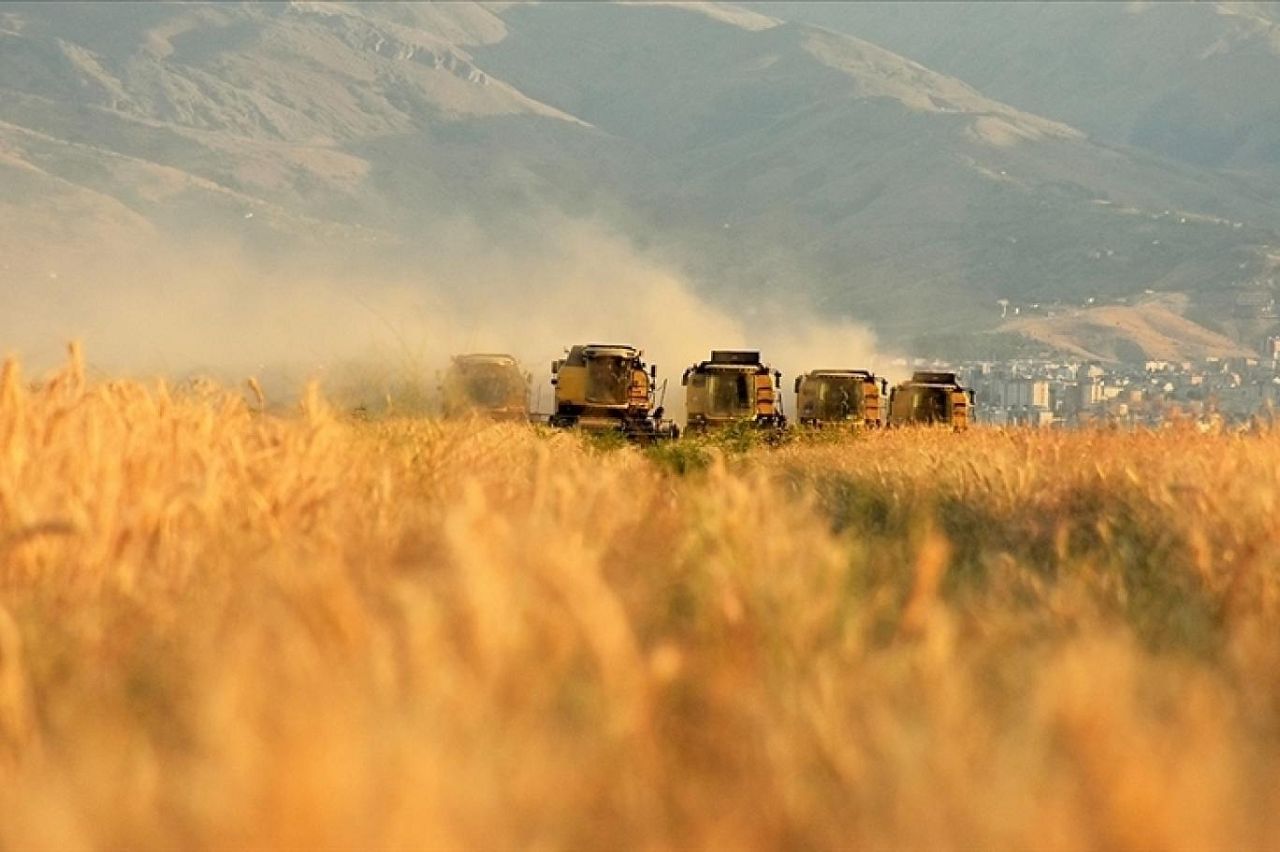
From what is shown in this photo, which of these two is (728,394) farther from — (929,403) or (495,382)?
(929,403)

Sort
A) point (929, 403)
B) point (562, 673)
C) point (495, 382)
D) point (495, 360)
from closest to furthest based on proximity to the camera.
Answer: point (562, 673), point (495, 382), point (495, 360), point (929, 403)

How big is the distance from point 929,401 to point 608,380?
1198cm

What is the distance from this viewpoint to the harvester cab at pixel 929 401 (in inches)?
2250

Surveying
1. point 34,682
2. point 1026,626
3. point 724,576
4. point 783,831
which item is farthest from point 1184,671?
point 34,682

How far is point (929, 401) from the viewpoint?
57.8 metres

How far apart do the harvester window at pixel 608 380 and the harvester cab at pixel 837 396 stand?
6.18 metres

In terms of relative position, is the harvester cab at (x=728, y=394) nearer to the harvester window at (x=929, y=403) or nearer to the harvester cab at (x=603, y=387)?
the harvester cab at (x=603, y=387)

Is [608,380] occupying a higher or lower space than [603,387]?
higher

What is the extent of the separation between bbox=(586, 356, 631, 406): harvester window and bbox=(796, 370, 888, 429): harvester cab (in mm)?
6176

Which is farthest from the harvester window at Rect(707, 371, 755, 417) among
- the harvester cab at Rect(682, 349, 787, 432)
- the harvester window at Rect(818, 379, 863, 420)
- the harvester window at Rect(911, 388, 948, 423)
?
the harvester window at Rect(911, 388, 948, 423)

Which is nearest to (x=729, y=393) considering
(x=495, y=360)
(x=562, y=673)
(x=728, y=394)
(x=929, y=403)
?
(x=728, y=394)

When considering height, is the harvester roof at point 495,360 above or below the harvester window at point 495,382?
above

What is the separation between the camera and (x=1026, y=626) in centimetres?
582

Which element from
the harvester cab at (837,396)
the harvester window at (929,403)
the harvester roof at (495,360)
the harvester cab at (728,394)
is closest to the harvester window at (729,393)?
the harvester cab at (728,394)
